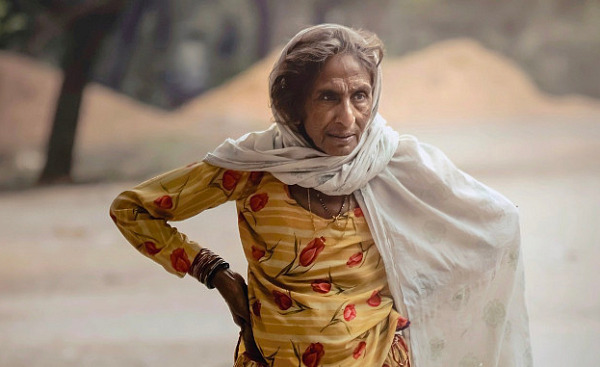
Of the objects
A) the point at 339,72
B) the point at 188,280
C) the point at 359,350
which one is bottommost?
the point at 188,280

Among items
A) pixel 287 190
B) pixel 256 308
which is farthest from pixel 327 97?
pixel 256 308

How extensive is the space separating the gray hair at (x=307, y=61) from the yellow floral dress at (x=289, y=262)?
0.47 feet

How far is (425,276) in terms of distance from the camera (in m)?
1.59

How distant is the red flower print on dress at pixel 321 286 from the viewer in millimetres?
1478

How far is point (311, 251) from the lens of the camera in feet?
4.87

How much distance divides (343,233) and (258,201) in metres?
0.18

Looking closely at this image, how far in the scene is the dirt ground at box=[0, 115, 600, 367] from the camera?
2.83 metres

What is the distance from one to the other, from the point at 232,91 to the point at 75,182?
71cm

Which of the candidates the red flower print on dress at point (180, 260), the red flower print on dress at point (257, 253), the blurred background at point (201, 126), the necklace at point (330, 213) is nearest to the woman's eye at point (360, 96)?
the necklace at point (330, 213)

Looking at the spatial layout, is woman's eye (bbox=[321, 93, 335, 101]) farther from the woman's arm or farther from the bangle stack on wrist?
the bangle stack on wrist

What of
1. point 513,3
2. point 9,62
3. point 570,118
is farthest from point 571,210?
Answer: point 9,62

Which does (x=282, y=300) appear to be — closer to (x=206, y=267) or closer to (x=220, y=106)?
(x=206, y=267)

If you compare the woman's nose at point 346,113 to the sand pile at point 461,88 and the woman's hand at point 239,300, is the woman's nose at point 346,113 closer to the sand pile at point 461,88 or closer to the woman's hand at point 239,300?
the woman's hand at point 239,300

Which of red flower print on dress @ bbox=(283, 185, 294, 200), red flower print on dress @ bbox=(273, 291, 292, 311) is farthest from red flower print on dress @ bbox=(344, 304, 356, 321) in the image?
red flower print on dress @ bbox=(283, 185, 294, 200)
